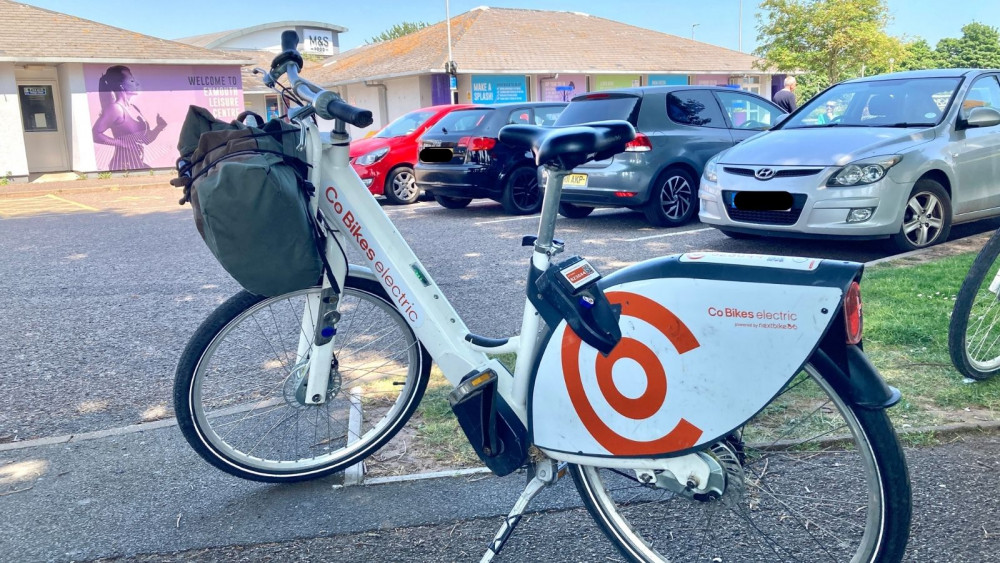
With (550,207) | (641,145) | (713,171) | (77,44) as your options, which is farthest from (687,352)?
(77,44)

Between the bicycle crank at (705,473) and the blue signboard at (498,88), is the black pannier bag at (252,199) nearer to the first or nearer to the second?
the bicycle crank at (705,473)

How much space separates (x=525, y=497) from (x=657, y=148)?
7402mm

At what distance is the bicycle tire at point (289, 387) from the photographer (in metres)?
3.09

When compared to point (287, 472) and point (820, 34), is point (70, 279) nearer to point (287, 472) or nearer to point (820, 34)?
A: point (287, 472)

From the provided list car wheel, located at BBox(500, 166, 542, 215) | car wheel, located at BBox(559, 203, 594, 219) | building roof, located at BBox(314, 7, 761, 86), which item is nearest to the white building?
building roof, located at BBox(314, 7, 761, 86)

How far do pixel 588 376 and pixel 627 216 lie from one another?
8.80 metres

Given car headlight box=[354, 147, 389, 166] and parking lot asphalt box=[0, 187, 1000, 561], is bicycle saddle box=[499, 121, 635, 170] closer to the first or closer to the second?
parking lot asphalt box=[0, 187, 1000, 561]

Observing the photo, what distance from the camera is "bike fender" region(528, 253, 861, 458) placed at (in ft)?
6.95

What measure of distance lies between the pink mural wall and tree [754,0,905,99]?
21.5 m

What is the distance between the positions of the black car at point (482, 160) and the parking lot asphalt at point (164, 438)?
2.30 meters

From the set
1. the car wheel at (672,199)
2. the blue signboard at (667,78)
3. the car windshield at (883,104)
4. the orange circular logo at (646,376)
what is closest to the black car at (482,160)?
the car wheel at (672,199)

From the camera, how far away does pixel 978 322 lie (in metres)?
3.88

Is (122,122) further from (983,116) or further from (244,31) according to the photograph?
(244,31)

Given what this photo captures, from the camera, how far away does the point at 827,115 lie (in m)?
8.16
